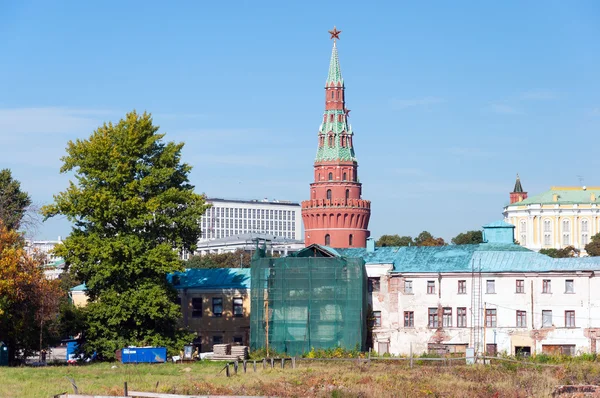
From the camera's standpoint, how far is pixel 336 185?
5074 inches

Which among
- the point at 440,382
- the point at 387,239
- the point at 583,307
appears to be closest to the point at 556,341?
the point at 583,307

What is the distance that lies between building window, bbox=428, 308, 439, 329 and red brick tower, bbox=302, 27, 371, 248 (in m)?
57.9

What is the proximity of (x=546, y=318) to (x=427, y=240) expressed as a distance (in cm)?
8913

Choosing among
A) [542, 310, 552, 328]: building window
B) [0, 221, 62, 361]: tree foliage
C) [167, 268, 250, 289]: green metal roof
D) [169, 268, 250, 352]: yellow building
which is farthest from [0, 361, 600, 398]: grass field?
[167, 268, 250, 289]: green metal roof

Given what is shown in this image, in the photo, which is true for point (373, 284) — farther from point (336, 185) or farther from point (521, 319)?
point (336, 185)

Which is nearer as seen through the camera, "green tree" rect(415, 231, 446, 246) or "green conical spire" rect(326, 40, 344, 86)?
"green conical spire" rect(326, 40, 344, 86)

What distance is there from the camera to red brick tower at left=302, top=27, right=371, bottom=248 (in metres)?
128

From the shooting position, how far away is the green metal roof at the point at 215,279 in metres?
74.8

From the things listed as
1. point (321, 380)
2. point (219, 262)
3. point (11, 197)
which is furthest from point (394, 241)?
point (321, 380)

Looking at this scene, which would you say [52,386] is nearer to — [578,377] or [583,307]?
[578,377]

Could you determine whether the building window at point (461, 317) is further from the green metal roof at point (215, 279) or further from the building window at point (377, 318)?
the green metal roof at point (215, 279)

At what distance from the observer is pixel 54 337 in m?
63.5

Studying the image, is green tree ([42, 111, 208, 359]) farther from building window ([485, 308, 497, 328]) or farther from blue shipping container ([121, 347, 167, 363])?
building window ([485, 308, 497, 328])

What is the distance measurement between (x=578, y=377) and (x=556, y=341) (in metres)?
21.6
